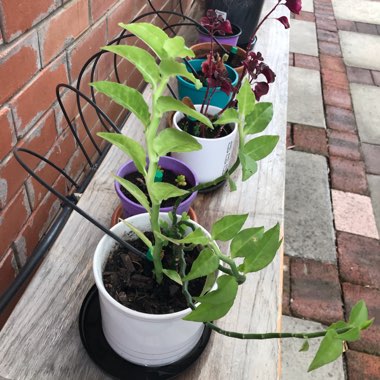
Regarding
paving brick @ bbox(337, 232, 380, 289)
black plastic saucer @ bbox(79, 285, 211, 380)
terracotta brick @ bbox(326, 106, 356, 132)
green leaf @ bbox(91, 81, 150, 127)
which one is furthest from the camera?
terracotta brick @ bbox(326, 106, 356, 132)

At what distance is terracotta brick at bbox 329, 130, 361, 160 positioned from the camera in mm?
2166

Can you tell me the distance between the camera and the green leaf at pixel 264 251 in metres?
0.46

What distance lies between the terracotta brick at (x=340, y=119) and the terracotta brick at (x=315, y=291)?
0.99 m

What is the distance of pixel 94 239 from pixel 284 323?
877mm

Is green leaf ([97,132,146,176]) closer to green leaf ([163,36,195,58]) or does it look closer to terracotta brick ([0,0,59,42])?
green leaf ([163,36,195,58])

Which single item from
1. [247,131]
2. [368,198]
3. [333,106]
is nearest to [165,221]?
[247,131]

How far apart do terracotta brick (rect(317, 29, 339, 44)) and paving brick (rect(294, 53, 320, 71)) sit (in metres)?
0.37

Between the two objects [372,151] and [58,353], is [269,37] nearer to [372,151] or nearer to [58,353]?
[372,151]

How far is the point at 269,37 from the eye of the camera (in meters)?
1.58

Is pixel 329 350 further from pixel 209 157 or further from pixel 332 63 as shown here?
pixel 332 63

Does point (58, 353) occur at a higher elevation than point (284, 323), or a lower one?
higher

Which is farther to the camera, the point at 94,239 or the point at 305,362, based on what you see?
the point at 305,362

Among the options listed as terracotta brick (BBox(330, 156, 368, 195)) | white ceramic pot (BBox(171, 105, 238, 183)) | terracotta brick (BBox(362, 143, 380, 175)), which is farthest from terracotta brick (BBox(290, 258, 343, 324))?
white ceramic pot (BBox(171, 105, 238, 183))

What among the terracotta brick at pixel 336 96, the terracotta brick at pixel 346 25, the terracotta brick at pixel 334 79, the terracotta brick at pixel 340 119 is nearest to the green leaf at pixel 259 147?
the terracotta brick at pixel 340 119
